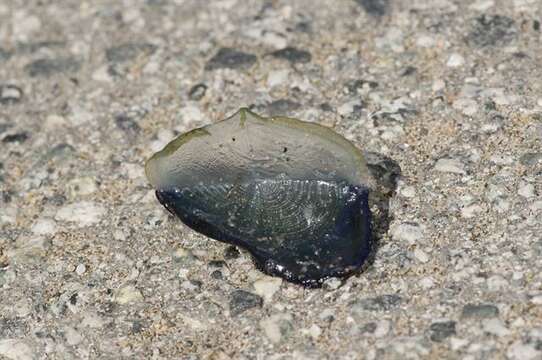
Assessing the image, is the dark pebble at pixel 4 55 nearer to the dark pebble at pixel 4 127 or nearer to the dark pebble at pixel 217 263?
the dark pebble at pixel 4 127

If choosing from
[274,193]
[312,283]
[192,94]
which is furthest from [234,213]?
[192,94]

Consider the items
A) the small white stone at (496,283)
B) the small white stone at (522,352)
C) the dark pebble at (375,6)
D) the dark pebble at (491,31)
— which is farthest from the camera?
the dark pebble at (375,6)

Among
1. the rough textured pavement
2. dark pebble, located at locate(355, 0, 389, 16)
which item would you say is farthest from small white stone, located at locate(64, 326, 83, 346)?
dark pebble, located at locate(355, 0, 389, 16)

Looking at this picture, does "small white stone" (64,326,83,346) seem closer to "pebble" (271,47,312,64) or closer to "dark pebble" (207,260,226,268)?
"dark pebble" (207,260,226,268)

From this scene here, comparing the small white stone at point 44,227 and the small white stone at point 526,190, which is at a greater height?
the small white stone at point 526,190

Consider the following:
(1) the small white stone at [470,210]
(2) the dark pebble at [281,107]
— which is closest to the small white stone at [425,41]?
(2) the dark pebble at [281,107]

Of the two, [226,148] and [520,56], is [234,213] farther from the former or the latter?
[520,56]

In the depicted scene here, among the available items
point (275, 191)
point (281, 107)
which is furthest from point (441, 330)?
point (281, 107)

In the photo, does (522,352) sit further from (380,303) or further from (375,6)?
(375,6)
